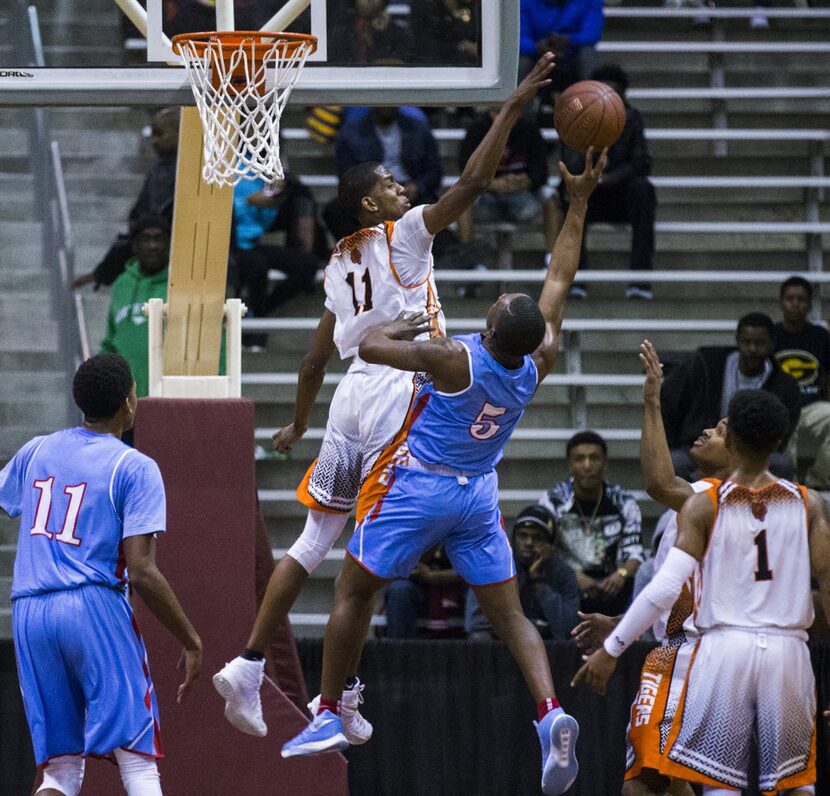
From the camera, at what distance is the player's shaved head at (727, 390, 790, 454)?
5961 millimetres

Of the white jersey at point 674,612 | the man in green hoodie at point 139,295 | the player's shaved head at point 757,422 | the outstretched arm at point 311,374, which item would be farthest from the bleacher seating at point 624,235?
the player's shaved head at point 757,422

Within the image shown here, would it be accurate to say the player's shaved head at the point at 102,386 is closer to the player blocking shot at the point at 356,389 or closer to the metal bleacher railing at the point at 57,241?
the player blocking shot at the point at 356,389

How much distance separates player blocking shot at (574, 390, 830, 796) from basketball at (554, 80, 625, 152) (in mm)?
1473

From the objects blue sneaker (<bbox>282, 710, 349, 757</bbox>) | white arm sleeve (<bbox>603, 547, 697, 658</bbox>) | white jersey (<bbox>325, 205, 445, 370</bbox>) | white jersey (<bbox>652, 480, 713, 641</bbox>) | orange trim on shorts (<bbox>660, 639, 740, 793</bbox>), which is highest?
white jersey (<bbox>325, 205, 445, 370</bbox>)

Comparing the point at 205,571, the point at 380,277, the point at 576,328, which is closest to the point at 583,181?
the point at 380,277

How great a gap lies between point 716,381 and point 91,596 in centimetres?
526

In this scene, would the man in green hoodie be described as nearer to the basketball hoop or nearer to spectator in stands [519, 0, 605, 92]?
spectator in stands [519, 0, 605, 92]

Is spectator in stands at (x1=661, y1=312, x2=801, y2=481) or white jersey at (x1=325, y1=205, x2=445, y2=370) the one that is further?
spectator in stands at (x1=661, y1=312, x2=801, y2=481)

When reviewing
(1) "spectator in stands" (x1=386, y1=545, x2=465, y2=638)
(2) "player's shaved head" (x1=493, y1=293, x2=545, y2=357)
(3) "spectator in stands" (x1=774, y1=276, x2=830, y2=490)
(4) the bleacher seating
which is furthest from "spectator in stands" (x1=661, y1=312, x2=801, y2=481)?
(2) "player's shaved head" (x1=493, y1=293, x2=545, y2=357)

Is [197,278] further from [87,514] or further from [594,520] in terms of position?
[594,520]

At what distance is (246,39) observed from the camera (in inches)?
277

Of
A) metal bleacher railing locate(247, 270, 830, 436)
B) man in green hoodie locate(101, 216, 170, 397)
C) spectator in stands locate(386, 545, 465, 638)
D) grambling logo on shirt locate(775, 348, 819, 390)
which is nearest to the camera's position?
spectator in stands locate(386, 545, 465, 638)

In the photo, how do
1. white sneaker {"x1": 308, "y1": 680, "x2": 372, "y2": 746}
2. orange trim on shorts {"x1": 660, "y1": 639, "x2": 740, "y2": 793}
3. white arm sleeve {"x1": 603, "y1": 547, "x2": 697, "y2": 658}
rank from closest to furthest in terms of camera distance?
white arm sleeve {"x1": 603, "y1": 547, "x2": 697, "y2": 658} → orange trim on shorts {"x1": 660, "y1": 639, "x2": 740, "y2": 793} → white sneaker {"x1": 308, "y1": 680, "x2": 372, "y2": 746}

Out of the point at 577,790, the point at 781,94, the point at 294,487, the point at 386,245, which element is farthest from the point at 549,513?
the point at 781,94
